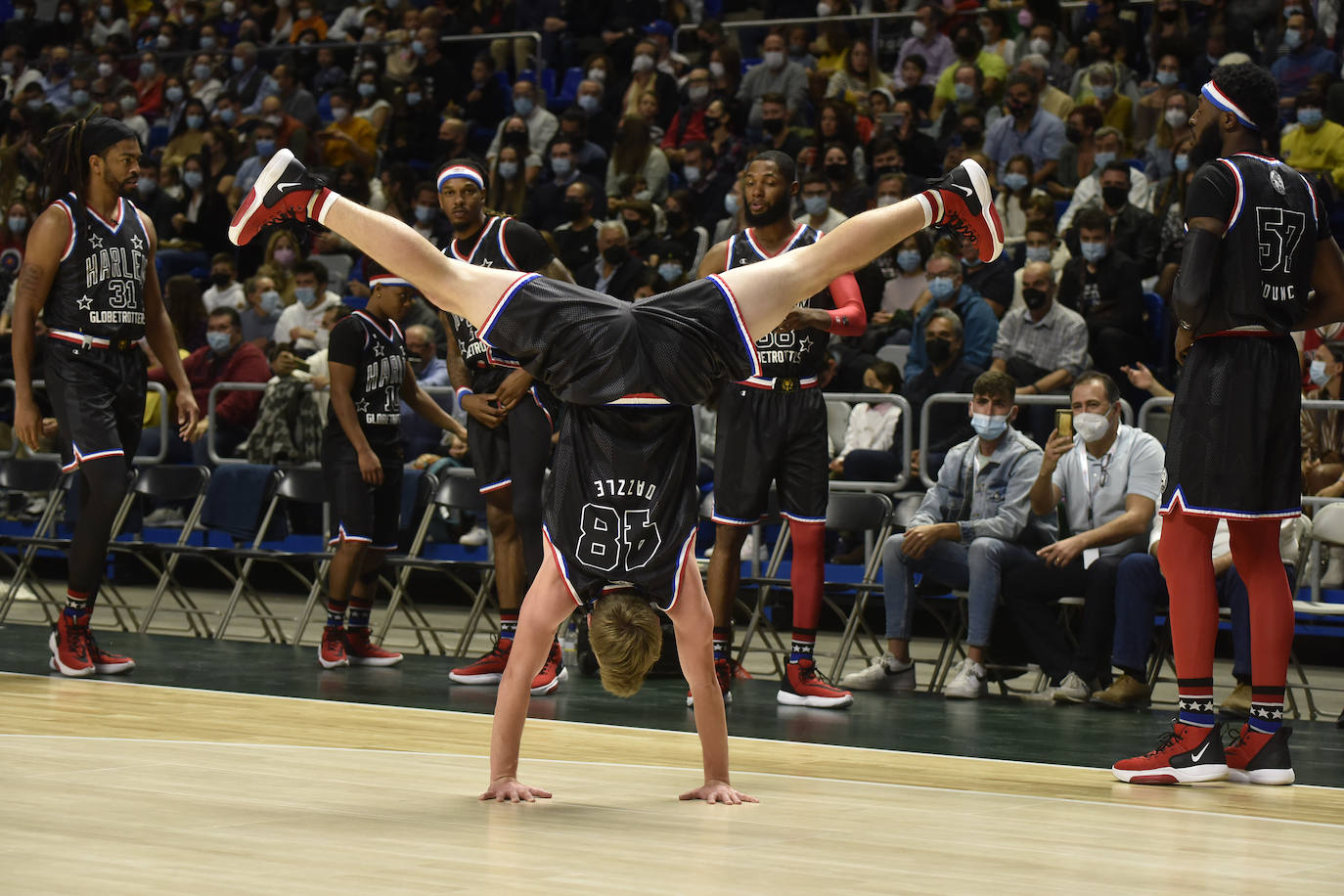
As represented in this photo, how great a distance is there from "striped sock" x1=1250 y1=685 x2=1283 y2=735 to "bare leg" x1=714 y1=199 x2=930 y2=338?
169 cm

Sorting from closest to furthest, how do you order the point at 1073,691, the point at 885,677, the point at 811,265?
the point at 811,265 < the point at 1073,691 < the point at 885,677

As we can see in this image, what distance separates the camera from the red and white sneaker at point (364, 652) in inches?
309

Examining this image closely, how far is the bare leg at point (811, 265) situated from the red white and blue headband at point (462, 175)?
2414 millimetres

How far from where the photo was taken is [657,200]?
13.3 meters

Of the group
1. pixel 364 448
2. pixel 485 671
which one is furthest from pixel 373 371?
pixel 485 671

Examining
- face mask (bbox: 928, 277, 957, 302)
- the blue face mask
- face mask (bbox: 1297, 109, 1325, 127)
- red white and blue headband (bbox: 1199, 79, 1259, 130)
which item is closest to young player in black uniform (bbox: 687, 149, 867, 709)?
red white and blue headband (bbox: 1199, 79, 1259, 130)

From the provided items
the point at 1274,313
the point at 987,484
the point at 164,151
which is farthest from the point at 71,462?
the point at 164,151

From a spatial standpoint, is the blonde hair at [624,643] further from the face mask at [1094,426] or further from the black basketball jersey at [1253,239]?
the face mask at [1094,426]

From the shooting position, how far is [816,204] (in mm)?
11359

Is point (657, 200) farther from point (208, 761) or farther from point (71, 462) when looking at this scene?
point (208, 761)

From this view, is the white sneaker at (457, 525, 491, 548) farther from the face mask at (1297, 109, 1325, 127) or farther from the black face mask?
the face mask at (1297, 109, 1325, 127)

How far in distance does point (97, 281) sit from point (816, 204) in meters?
5.71

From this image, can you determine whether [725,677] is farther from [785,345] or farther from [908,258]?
[908,258]

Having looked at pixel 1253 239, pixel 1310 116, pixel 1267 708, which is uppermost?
pixel 1310 116
